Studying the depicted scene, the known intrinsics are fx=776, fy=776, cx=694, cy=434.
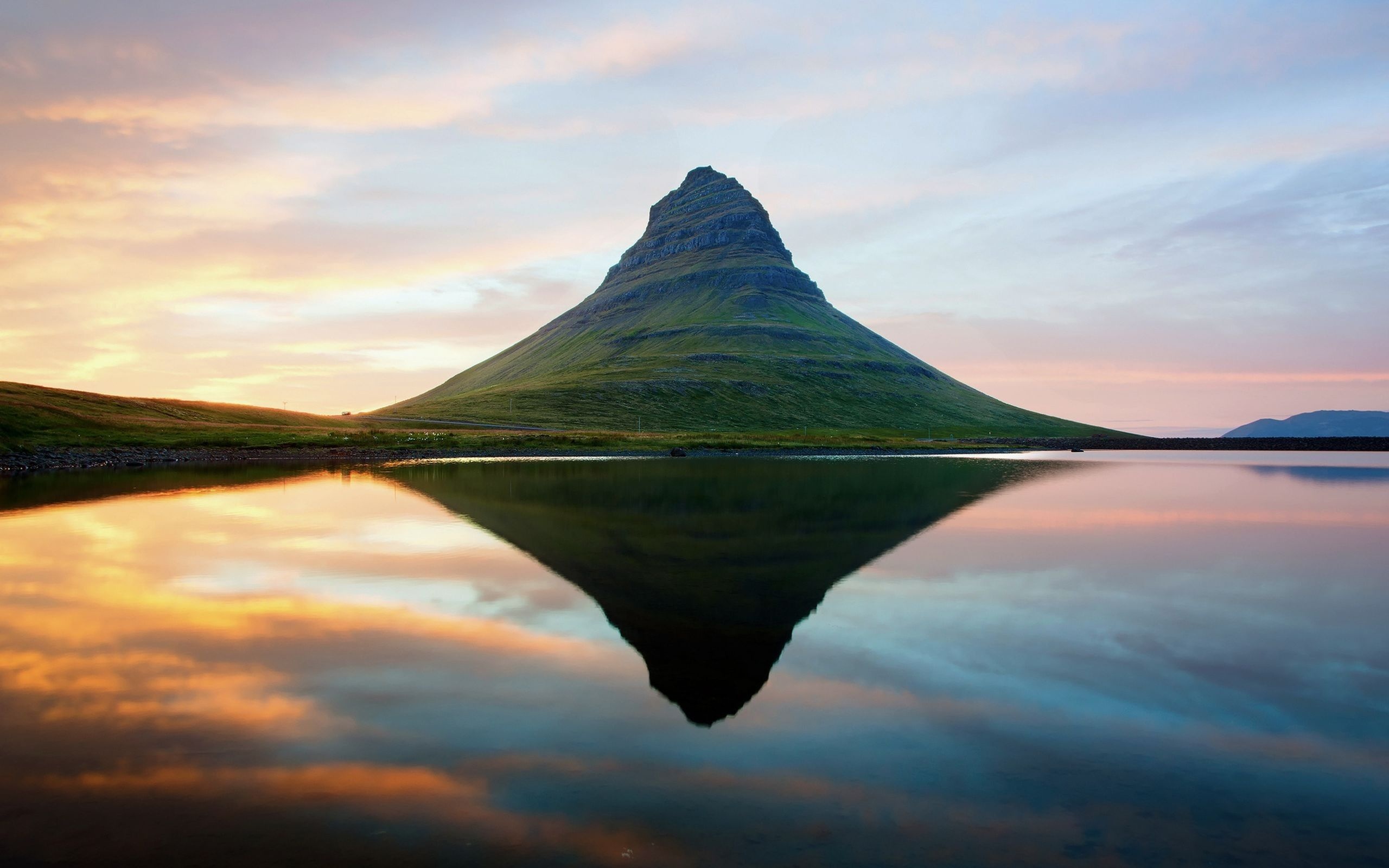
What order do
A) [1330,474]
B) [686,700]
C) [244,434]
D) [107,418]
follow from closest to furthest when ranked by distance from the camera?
[686,700] < [1330,474] < [107,418] < [244,434]

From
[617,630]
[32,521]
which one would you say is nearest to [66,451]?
[32,521]

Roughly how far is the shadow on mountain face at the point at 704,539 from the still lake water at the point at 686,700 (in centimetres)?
22

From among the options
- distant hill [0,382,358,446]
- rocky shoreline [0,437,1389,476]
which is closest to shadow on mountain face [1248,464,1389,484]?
rocky shoreline [0,437,1389,476]

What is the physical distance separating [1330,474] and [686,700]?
10576 cm

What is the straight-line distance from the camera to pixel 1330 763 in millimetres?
11062

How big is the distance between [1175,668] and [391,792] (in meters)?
14.8

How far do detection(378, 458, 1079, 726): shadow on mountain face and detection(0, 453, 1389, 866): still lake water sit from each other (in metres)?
0.22

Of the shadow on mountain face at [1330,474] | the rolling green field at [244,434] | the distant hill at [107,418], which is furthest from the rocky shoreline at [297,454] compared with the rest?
the shadow on mountain face at [1330,474]

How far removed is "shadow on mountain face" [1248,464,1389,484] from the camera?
75.8 metres

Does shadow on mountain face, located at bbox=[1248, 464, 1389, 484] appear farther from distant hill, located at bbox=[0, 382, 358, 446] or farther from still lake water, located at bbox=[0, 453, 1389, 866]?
distant hill, located at bbox=[0, 382, 358, 446]

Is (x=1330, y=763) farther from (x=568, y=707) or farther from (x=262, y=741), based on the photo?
(x=262, y=741)

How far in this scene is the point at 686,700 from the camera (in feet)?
44.0

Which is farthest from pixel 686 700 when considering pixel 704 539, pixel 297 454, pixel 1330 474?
pixel 297 454

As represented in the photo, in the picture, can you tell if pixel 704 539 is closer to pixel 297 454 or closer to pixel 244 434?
pixel 297 454
